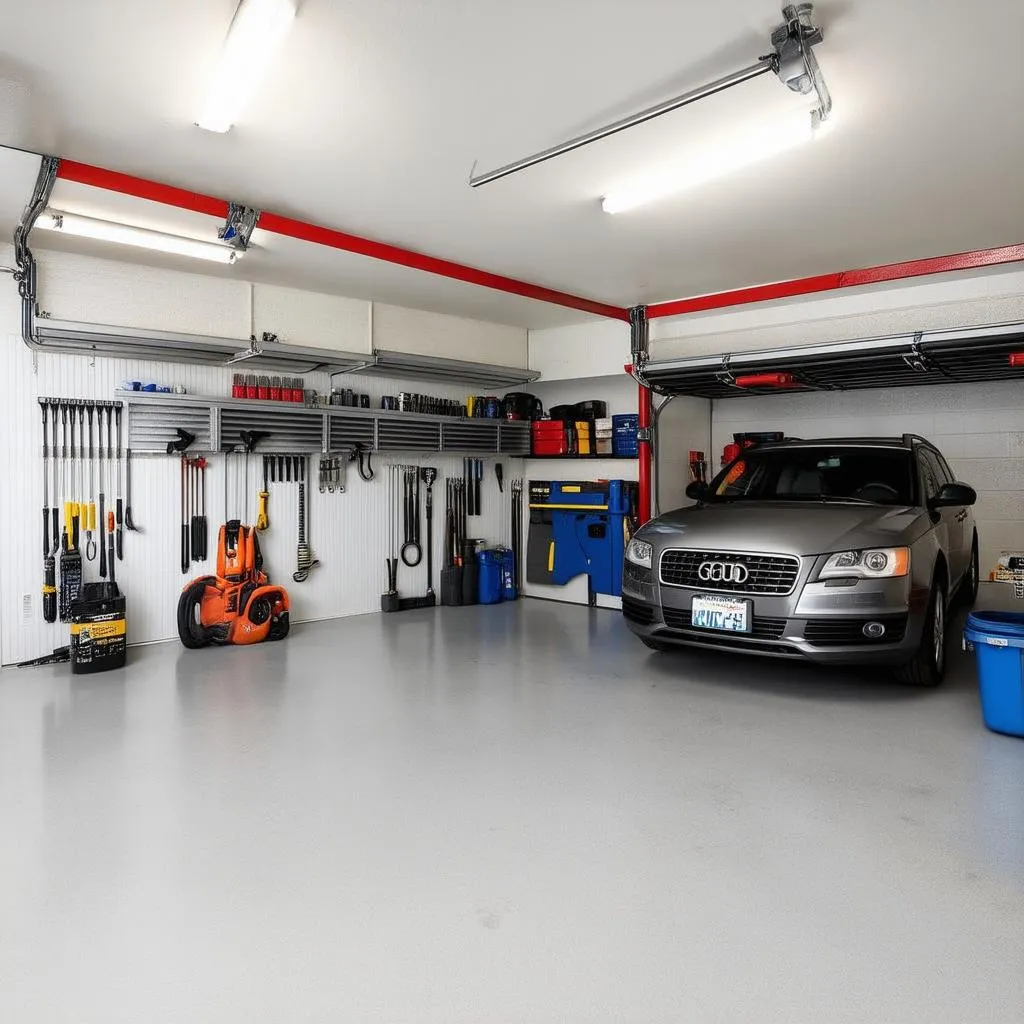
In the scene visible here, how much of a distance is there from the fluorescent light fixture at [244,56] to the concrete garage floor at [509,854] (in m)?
2.70

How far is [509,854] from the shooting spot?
2443 mm

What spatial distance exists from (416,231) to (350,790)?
3.36 meters

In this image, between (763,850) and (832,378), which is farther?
(832,378)

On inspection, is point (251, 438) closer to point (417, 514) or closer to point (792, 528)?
point (417, 514)

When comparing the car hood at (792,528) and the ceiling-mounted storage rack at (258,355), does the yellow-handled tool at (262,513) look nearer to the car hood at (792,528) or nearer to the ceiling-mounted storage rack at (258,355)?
the ceiling-mounted storage rack at (258,355)

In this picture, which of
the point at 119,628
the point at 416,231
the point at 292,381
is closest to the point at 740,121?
the point at 416,231

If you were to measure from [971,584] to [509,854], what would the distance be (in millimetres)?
5376

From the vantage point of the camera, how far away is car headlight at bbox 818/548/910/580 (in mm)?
3912

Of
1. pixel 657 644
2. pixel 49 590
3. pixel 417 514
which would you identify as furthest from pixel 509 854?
pixel 417 514

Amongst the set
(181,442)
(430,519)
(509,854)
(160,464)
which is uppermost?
(181,442)

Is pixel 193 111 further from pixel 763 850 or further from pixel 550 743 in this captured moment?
pixel 763 850

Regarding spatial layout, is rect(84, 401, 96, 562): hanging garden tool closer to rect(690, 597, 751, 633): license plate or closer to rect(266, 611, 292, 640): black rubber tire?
rect(266, 611, 292, 640): black rubber tire

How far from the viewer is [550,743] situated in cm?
347

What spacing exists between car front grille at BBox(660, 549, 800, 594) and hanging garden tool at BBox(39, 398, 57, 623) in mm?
3966
